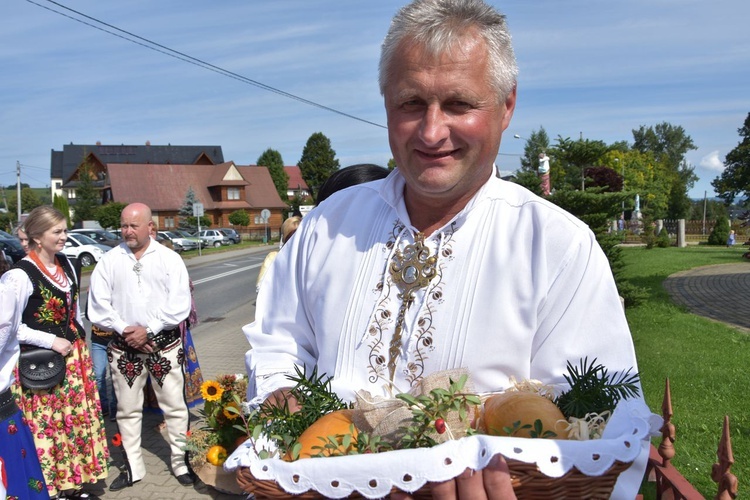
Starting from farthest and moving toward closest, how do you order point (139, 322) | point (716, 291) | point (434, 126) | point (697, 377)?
point (716, 291) < point (697, 377) < point (139, 322) < point (434, 126)

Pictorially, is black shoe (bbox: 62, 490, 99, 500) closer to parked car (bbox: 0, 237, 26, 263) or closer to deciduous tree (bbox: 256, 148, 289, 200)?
parked car (bbox: 0, 237, 26, 263)

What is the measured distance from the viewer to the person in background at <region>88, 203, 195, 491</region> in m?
5.69

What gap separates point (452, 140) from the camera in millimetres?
1816

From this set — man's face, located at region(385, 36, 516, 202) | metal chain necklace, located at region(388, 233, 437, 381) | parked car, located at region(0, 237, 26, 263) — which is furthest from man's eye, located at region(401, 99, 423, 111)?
parked car, located at region(0, 237, 26, 263)

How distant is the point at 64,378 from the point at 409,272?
4280mm

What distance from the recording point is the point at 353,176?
392cm

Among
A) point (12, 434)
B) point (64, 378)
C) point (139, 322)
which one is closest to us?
point (12, 434)

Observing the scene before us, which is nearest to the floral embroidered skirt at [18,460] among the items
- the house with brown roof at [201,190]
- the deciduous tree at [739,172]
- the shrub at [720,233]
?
the deciduous tree at [739,172]

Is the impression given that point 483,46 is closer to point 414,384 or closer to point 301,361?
point 414,384

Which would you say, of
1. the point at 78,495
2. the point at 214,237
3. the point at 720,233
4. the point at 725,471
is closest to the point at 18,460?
the point at 78,495

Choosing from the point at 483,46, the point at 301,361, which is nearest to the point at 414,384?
the point at 301,361

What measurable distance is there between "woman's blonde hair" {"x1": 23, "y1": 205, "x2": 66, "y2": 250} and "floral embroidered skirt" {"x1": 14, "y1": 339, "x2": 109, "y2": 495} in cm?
91

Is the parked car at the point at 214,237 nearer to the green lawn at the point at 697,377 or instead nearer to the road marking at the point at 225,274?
the road marking at the point at 225,274

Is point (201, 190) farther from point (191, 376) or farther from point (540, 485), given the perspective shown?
point (540, 485)
